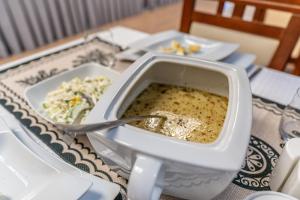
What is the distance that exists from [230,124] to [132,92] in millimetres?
182

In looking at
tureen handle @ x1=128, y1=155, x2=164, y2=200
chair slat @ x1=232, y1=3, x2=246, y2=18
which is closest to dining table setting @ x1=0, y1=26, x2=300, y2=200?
tureen handle @ x1=128, y1=155, x2=164, y2=200

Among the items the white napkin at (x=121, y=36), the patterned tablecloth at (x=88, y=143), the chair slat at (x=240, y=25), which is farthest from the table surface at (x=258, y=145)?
the chair slat at (x=240, y=25)

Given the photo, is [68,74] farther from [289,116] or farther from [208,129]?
[289,116]

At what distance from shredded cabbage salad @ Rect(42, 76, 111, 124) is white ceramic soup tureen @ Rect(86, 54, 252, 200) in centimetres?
18

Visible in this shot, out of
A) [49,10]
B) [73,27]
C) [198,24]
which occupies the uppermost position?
[198,24]

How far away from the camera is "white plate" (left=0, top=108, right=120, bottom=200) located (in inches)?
15.0

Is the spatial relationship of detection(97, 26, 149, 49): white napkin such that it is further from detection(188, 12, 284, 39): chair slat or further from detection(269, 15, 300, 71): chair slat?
detection(269, 15, 300, 71): chair slat

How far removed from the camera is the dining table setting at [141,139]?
0.30 m

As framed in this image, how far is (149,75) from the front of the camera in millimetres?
486

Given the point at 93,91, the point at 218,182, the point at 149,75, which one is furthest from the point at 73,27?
the point at 218,182

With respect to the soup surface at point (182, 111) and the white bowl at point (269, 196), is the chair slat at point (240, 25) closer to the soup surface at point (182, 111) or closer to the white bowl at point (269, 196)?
the soup surface at point (182, 111)

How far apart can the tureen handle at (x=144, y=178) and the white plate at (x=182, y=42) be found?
1.69ft

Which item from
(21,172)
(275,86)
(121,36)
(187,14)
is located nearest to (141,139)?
(21,172)

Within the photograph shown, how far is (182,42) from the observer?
90 centimetres
